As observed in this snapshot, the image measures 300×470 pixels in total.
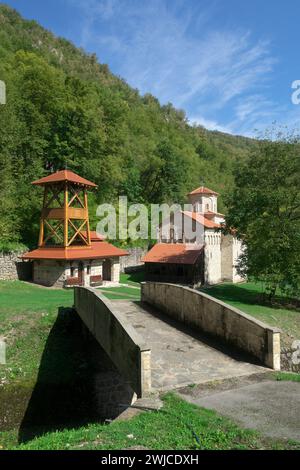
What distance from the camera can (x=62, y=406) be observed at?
12453 mm

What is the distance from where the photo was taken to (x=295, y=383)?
8523mm

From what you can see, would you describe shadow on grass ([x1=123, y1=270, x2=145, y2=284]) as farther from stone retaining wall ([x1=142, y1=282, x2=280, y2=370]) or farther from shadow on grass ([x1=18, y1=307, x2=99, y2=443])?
shadow on grass ([x1=18, y1=307, x2=99, y2=443])

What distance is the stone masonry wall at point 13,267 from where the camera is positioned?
27.8 metres

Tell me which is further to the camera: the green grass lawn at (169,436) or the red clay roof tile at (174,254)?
the red clay roof tile at (174,254)

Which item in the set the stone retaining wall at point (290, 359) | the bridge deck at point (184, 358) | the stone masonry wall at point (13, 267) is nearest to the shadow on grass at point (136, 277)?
the stone masonry wall at point (13, 267)

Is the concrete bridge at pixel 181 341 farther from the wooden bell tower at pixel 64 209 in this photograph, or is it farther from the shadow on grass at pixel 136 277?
the shadow on grass at pixel 136 277

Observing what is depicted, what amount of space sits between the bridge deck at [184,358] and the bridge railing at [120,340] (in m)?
0.53

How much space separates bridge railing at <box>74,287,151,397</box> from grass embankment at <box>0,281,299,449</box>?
2.82 ft

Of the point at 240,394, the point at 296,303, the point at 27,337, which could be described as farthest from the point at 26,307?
the point at 296,303

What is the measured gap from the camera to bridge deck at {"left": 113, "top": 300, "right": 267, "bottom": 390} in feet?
29.9

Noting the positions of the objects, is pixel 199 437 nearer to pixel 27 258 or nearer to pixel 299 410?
pixel 299 410

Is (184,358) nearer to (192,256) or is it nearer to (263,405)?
(263,405)

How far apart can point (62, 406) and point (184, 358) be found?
5001mm
